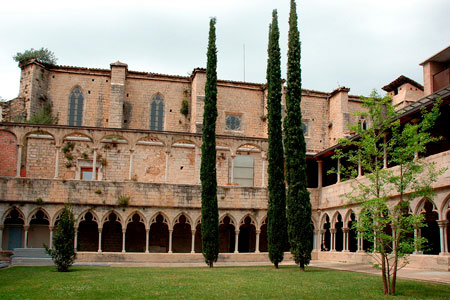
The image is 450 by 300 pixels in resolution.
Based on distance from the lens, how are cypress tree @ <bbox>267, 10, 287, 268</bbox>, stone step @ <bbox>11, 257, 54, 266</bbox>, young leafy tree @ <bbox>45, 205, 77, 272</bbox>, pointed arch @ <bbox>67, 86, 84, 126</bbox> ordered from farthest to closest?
pointed arch @ <bbox>67, 86, 84, 126</bbox> → stone step @ <bbox>11, 257, 54, 266</bbox> → cypress tree @ <bbox>267, 10, 287, 268</bbox> → young leafy tree @ <bbox>45, 205, 77, 272</bbox>

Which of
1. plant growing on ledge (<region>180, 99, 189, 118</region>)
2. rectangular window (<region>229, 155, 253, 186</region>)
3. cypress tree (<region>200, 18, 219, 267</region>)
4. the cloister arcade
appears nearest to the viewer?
cypress tree (<region>200, 18, 219, 267</region>)

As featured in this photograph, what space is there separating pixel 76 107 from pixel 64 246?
15913 millimetres

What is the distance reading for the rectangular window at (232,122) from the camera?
32797 mm

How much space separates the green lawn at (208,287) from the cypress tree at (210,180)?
4.88 metres

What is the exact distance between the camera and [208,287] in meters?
11.9

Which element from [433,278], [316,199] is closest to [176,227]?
[316,199]

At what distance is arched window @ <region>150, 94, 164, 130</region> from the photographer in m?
31.8

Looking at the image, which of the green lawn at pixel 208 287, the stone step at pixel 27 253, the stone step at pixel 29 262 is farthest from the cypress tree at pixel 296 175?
the stone step at pixel 27 253

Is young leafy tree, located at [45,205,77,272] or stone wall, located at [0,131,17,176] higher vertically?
stone wall, located at [0,131,17,176]

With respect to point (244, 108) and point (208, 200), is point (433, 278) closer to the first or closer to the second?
point (208, 200)

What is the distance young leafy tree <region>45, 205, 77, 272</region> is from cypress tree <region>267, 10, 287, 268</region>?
7.40m

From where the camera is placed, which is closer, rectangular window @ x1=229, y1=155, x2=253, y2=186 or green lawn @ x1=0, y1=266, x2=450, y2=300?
green lawn @ x1=0, y1=266, x2=450, y2=300

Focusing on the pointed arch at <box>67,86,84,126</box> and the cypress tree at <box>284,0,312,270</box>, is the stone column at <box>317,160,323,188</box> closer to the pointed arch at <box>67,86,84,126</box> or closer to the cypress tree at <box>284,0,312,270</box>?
the cypress tree at <box>284,0,312,270</box>

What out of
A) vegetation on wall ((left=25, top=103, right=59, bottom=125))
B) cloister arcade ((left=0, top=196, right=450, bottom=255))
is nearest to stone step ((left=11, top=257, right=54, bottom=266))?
cloister arcade ((left=0, top=196, right=450, bottom=255))
